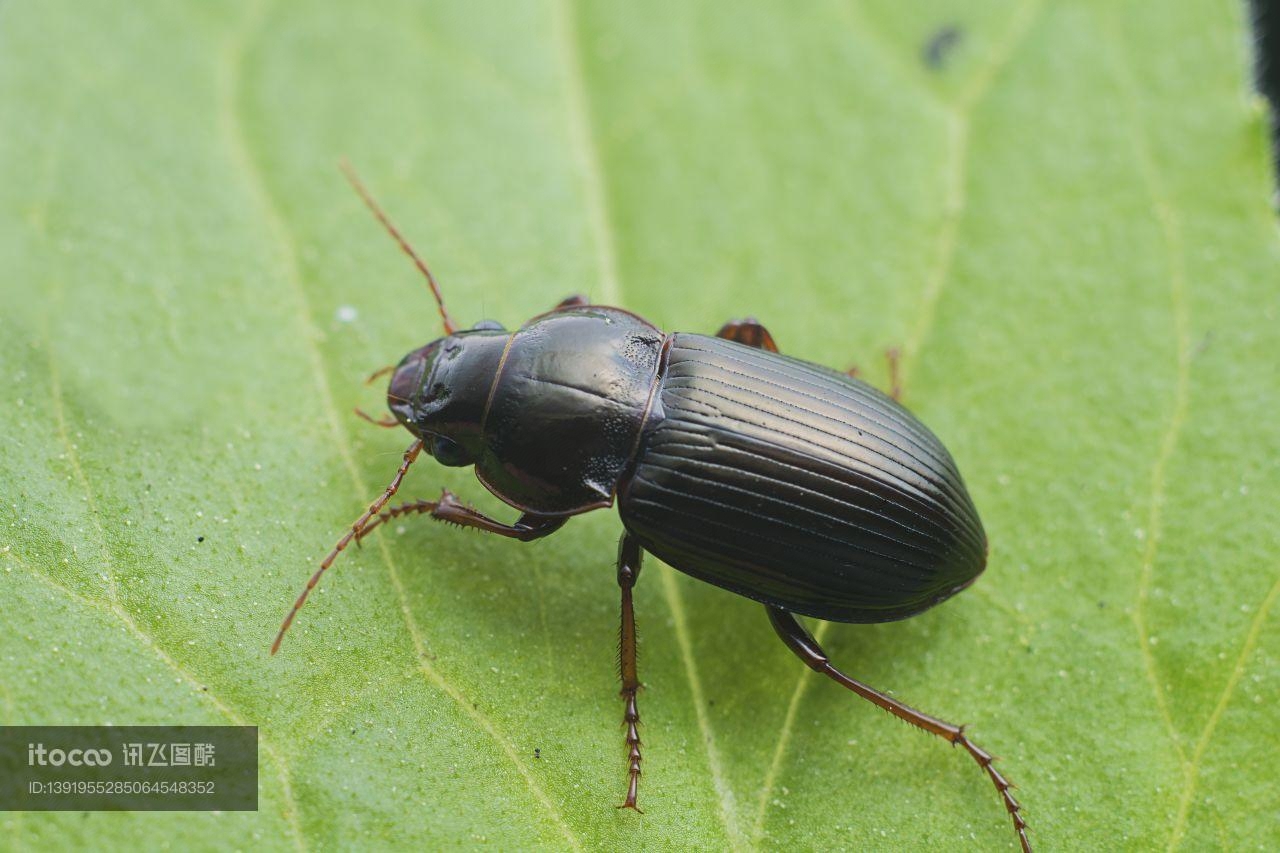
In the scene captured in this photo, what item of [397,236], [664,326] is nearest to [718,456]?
[664,326]

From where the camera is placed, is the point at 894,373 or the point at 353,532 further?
the point at 894,373

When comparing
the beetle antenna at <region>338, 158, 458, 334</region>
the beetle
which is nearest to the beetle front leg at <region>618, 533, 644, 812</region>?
the beetle

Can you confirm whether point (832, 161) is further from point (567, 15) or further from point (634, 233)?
point (567, 15)

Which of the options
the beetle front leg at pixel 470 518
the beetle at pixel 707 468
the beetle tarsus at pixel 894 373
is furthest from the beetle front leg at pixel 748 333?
the beetle front leg at pixel 470 518

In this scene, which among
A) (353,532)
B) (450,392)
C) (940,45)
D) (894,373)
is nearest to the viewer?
(353,532)

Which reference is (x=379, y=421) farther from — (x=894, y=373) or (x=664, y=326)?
(x=894, y=373)

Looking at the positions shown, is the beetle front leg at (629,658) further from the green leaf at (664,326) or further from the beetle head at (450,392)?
the beetle head at (450,392)
